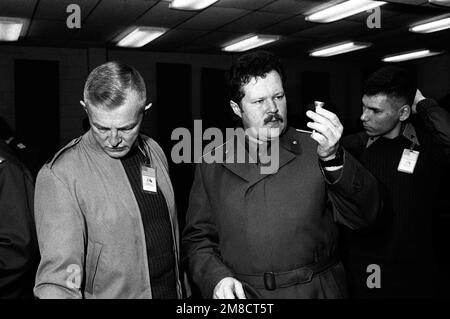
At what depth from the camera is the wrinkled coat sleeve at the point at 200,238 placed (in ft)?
6.08

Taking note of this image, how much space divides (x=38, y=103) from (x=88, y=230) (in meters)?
8.12

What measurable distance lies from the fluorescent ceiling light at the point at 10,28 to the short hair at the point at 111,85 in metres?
5.78

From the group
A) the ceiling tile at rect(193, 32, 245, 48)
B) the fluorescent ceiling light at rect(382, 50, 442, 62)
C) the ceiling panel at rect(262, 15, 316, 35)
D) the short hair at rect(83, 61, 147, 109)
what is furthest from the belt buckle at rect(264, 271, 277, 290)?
the fluorescent ceiling light at rect(382, 50, 442, 62)

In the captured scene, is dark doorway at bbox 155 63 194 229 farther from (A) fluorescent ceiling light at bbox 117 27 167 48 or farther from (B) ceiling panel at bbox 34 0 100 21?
(B) ceiling panel at bbox 34 0 100 21

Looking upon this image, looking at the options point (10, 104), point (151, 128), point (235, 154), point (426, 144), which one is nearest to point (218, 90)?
point (151, 128)

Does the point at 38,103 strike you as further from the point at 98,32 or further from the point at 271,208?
the point at 271,208

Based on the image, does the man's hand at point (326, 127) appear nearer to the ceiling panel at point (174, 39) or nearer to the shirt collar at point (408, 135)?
the shirt collar at point (408, 135)

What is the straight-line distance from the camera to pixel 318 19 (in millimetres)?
6887

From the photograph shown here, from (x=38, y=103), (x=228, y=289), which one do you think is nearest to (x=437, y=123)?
(x=228, y=289)

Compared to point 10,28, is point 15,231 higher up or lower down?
lower down

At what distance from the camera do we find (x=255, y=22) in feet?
23.6

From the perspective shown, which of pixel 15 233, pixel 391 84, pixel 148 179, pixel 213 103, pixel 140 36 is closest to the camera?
pixel 15 233

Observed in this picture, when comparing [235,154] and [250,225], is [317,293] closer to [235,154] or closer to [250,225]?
[250,225]

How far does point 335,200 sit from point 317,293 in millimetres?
360
